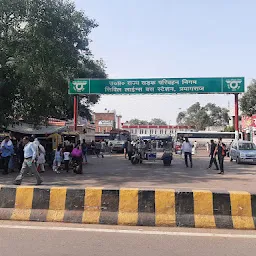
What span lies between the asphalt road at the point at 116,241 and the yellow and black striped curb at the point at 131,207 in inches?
9.3

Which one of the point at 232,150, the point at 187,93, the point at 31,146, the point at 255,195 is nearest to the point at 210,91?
the point at 187,93

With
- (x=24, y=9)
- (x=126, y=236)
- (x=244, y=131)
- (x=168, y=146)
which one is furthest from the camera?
(x=244, y=131)

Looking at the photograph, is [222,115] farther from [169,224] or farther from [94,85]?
[169,224]

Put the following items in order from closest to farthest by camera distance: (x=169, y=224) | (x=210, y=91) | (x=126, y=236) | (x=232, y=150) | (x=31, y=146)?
(x=126, y=236), (x=169, y=224), (x=31, y=146), (x=232, y=150), (x=210, y=91)

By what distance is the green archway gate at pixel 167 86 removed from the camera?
29531mm

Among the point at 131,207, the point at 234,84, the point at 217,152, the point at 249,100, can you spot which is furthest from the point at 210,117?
the point at 131,207

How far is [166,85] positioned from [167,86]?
12 centimetres

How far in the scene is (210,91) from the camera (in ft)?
97.0

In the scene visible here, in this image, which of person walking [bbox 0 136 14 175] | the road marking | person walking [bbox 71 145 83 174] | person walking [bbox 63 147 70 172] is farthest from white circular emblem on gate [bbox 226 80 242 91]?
the road marking

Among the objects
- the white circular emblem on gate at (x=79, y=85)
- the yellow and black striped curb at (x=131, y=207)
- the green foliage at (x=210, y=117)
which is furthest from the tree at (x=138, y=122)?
the yellow and black striped curb at (x=131, y=207)

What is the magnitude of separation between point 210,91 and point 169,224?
24.4m

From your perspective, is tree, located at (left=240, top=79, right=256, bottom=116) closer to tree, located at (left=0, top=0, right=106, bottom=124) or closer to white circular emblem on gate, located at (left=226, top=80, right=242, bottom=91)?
white circular emblem on gate, located at (left=226, top=80, right=242, bottom=91)

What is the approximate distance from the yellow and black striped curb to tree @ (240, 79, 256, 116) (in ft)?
140

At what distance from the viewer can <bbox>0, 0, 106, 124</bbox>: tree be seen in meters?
14.8
